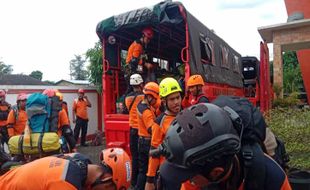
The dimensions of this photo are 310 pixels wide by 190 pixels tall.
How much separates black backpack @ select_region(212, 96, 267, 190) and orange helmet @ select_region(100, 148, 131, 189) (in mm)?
822

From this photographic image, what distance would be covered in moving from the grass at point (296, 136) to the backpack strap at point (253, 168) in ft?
15.7

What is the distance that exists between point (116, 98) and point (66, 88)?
5625 millimetres

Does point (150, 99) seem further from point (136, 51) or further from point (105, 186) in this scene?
point (105, 186)

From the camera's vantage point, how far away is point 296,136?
6.08 metres

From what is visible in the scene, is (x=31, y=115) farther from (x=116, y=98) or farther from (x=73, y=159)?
(x=116, y=98)

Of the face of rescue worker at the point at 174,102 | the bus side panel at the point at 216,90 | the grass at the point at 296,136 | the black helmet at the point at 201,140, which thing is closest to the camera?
the black helmet at the point at 201,140

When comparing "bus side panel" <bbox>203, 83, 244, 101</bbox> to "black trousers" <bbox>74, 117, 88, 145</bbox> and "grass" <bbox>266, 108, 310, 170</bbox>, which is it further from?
"black trousers" <bbox>74, 117, 88, 145</bbox>

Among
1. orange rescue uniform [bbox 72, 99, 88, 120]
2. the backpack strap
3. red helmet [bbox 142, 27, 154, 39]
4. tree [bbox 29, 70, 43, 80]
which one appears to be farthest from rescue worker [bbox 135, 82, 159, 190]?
tree [bbox 29, 70, 43, 80]

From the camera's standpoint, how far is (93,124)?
1453 centimetres

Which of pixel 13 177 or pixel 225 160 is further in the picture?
pixel 13 177

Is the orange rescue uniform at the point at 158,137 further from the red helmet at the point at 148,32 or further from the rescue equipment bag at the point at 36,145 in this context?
the red helmet at the point at 148,32

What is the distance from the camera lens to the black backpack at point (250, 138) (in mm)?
1559

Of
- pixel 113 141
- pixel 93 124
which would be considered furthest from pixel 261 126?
pixel 93 124

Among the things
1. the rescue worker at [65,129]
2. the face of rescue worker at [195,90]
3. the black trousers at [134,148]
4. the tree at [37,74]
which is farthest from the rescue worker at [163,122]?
the tree at [37,74]
